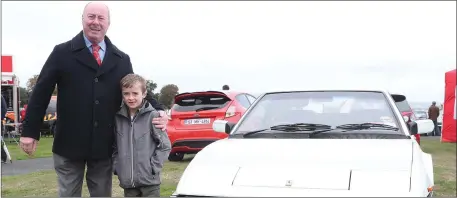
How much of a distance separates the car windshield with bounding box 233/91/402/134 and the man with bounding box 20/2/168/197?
3.37ft

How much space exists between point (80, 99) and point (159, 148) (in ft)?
2.15

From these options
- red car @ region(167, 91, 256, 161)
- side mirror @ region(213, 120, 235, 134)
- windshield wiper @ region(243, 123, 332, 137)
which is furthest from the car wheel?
windshield wiper @ region(243, 123, 332, 137)

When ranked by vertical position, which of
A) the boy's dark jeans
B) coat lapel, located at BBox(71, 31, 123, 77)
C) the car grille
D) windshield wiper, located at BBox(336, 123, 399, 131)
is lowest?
the car grille

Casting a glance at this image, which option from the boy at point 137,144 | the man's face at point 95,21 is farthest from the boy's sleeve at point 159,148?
the man's face at point 95,21

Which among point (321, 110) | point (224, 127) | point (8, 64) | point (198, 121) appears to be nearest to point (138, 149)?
point (224, 127)

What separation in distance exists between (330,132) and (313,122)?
0.31 meters

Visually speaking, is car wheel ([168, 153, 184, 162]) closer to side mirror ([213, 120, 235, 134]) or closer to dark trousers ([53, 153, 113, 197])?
side mirror ([213, 120, 235, 134])

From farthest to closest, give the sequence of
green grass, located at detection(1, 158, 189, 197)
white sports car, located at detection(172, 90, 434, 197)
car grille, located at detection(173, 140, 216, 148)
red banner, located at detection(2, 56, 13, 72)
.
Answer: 1. red banner, located at detection(2, 56, 13, 72)
2. car grille, located at detection(173, 140, 216, 148)
3. green grass, located at detection(1, 158, 189, 197)
4. white sports car, located at detection(172, 90, 434, 197)

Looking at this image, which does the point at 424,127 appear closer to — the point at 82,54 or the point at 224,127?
the point at 224,127

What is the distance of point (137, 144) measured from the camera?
140 inches

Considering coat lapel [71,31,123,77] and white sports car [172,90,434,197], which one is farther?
coat lapel [71,31,123,77]

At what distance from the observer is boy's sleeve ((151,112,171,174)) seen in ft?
11.9

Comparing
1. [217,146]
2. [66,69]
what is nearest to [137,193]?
[217,146]

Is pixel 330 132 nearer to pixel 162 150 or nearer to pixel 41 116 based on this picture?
pixel 162 150
